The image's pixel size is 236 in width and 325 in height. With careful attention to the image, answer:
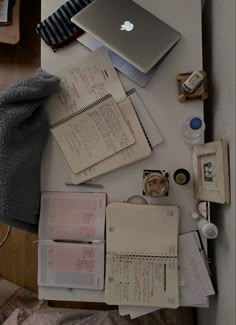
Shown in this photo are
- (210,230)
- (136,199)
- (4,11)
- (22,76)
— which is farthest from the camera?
(22,76)

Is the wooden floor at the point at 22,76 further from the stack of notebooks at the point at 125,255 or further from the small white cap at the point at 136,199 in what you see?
the small white cap at the point at 136,199

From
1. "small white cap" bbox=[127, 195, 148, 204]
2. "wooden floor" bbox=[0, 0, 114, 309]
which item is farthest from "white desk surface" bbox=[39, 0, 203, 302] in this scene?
"wooden floor" bbox=[0, 0, 114, 309]

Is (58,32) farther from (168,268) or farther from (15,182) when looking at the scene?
(168,268)

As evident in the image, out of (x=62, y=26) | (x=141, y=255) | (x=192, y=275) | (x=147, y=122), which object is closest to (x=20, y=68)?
(x=62, y=26)

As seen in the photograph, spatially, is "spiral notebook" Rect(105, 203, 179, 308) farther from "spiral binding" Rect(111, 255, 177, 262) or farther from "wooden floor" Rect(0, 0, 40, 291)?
"wooden floor" Rect(0, 0, 40, 291)

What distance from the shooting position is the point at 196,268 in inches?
39.6

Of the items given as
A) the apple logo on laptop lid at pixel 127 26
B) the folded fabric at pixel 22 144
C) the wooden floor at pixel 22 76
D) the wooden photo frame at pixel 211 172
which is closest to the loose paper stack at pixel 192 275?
the wooden photo frame at pixel 211 172

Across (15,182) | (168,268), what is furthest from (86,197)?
(168,268)

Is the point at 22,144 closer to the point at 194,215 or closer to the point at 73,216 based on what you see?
the point at 73,216

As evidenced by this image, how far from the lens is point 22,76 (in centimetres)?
179

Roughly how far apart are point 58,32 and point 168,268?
30.4 inches

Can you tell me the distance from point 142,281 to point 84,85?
0.60m

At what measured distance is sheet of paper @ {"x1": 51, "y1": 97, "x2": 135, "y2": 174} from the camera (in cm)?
104

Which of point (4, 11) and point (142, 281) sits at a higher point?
point (4, 11)
